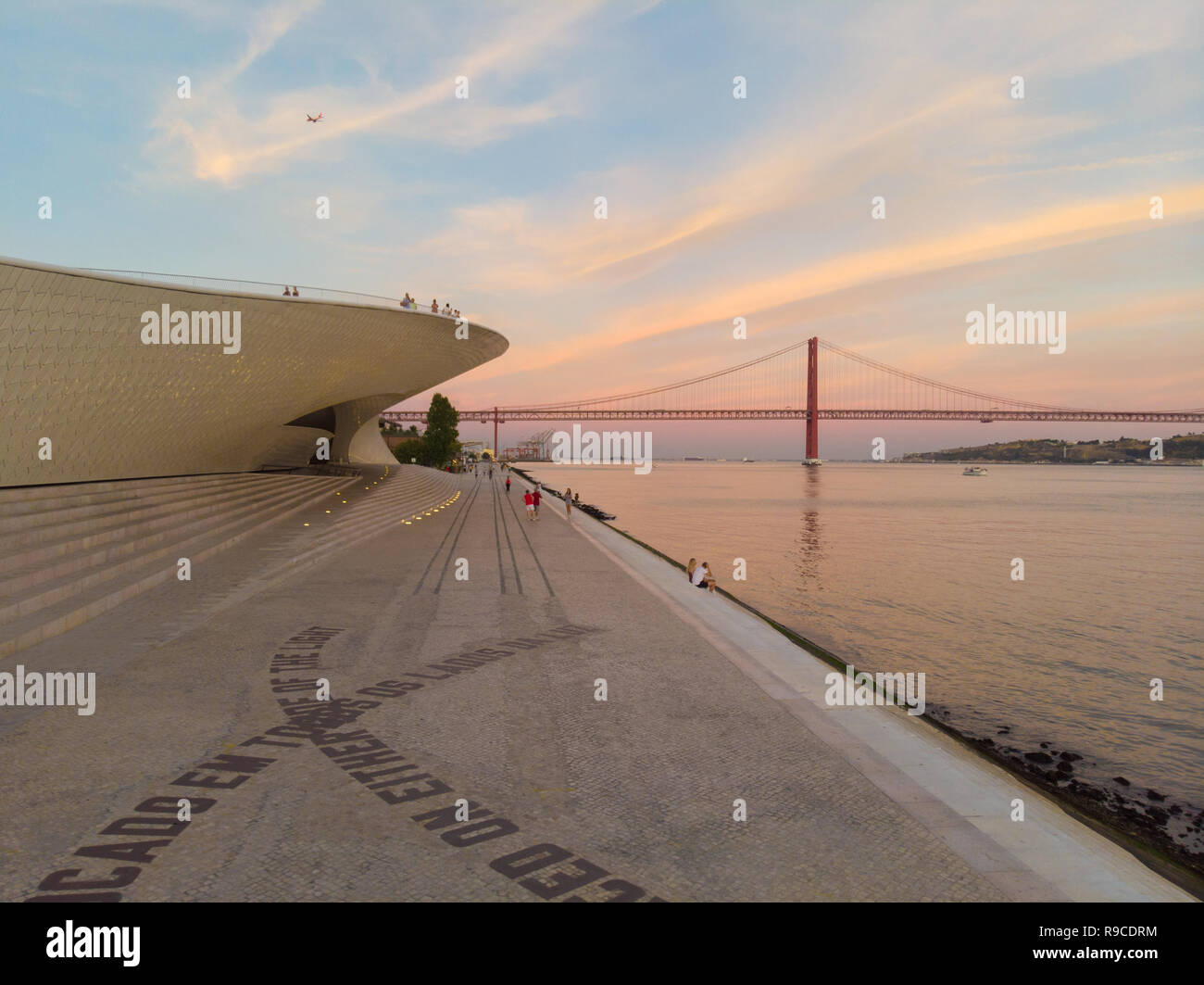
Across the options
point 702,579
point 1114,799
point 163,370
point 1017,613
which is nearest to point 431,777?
point 1114,799

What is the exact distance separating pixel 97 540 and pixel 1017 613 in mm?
21126

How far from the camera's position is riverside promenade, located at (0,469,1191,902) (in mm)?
3908

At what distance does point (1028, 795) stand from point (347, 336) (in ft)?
91.7

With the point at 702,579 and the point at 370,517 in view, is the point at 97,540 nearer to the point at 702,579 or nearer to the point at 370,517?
the point at 370,517

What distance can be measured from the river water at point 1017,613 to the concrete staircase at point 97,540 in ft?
40.4

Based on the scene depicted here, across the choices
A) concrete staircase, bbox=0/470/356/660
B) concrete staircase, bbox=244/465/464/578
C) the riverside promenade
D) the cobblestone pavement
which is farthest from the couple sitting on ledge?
concrete staircase, bbox=0/470/356/660

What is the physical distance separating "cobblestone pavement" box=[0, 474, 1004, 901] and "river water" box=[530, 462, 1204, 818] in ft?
15.3

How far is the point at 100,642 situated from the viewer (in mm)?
9031

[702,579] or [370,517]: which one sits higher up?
[370,517]

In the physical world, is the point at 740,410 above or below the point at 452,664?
above

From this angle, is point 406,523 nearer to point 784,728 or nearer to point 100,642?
point 100,642

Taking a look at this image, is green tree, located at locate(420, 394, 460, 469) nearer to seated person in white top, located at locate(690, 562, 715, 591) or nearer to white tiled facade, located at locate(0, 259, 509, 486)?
white tiled facade, located at locate(0, 259, 509, 486)

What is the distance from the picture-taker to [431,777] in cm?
521
